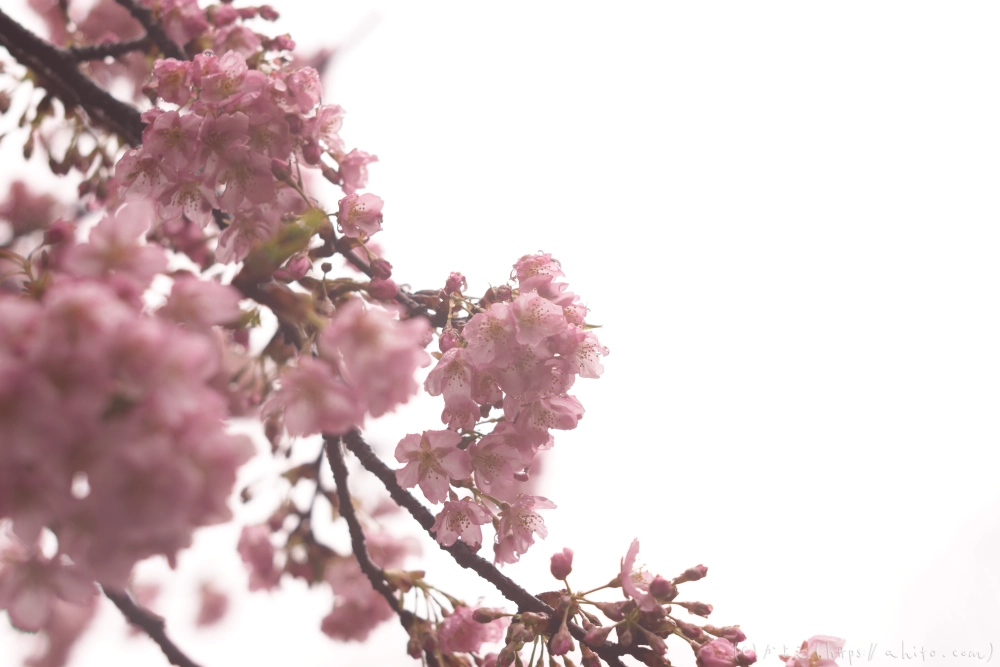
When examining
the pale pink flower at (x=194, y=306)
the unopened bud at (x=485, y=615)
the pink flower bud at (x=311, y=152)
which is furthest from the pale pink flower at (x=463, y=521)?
the pink flower bud at (x=311, y=152)

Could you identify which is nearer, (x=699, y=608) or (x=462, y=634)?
(x=699, y=608)

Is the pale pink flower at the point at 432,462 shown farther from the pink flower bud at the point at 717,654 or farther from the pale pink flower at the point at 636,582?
the pink flower bud at the point at 717,654

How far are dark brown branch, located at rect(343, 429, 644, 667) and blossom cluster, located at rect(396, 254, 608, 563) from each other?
3 cm

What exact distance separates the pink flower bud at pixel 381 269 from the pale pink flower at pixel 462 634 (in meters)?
0.54

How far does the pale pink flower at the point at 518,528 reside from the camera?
865mm

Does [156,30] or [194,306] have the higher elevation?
[156,30]

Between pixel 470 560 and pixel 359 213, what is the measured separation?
53 centimetres

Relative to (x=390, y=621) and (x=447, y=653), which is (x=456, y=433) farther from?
(x=390, y=621)

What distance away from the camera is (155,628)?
93 cm

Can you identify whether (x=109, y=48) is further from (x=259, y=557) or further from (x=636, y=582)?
(x=636, y=582)

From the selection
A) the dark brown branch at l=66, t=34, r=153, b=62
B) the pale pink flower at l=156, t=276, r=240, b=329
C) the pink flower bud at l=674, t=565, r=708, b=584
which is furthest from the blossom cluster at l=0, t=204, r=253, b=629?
the dark brown branch at l=66, t=34, r=153, b=62

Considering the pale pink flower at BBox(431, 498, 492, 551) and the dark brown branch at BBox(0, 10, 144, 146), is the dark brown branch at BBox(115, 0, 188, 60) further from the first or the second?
the pale pink flower at BBox(431, 498, 492, 551)

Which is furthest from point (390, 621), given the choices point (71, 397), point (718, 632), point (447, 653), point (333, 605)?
point (71, 397)

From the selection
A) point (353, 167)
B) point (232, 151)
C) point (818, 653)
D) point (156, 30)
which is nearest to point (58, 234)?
point (232, 151)
